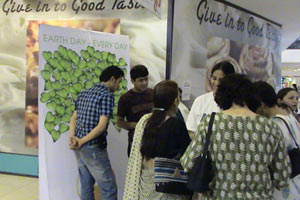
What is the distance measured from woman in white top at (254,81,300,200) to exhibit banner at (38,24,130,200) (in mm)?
1639

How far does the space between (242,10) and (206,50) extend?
53.7 inches

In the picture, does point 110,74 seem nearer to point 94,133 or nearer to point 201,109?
point 94,133

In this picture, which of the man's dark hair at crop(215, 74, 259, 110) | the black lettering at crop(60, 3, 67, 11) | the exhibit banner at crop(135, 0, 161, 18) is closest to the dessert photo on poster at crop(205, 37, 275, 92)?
the exhibit banner at crop(135, 0, 161, 18)

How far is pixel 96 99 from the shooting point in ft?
8.53

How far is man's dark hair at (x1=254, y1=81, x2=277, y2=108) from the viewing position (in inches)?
77.8

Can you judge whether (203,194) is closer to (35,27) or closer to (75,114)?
(75,114)

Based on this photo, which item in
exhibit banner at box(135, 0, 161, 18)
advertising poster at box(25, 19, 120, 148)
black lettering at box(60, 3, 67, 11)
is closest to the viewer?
exhibit banner at box(135, 0, 161, 18)

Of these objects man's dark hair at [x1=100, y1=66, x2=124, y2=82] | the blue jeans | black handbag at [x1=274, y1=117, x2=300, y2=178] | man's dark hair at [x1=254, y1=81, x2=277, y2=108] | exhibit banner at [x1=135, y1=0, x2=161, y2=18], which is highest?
exhibit banner at [x1=135, y1=0, x2=161, y2=18]

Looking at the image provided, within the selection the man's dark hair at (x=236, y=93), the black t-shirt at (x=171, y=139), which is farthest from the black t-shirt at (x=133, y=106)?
the man's dark hair at (x=236, y=93)

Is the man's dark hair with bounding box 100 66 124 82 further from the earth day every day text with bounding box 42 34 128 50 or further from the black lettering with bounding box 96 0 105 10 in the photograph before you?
the black lettering with bounding box 96 0 105 10

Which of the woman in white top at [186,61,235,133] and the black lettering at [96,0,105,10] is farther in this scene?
the black lettering at [96,0,105,10]

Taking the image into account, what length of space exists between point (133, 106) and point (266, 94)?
1.42m

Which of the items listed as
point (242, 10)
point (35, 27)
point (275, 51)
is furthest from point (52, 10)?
point (275, 51)

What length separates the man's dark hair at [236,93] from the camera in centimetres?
162
